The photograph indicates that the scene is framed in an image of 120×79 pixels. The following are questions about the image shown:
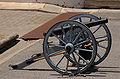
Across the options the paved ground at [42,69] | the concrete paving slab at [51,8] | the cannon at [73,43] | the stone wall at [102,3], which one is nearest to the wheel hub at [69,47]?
the cannon at [73,43]

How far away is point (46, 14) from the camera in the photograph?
47.8ft

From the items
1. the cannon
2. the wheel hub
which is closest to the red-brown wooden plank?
the cannon

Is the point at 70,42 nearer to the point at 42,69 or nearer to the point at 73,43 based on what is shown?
the point at 73,43

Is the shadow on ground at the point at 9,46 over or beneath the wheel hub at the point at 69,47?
over

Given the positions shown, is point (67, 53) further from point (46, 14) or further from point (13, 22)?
point (46, 14)

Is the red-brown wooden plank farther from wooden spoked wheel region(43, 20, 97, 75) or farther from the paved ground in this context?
wooden spoked wheel region(43, 20, 97, 75)

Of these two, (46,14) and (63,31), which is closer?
(63,31)

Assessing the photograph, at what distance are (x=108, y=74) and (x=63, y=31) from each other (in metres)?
1.22

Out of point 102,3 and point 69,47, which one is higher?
point 102,3

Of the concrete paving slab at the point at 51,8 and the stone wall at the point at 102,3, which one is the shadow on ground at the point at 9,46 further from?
the stone wall at the point at 102,3

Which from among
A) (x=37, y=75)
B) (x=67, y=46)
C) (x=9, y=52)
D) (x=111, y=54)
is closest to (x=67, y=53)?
(x=67, y=46)

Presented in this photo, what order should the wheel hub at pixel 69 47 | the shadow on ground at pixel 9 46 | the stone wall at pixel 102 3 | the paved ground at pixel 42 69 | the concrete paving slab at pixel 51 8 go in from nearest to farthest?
1. the wheel hub at pixel 69 47
2. the paved ground at pixel 42 69
3. the shadow on ground at pixel 9 46
4. the concrete paving slab at pixel 51 8
5. the stone wall at pixel 102 3

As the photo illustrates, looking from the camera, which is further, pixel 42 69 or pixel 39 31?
pixel 39 31

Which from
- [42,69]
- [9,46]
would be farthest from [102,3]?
[42,69]
